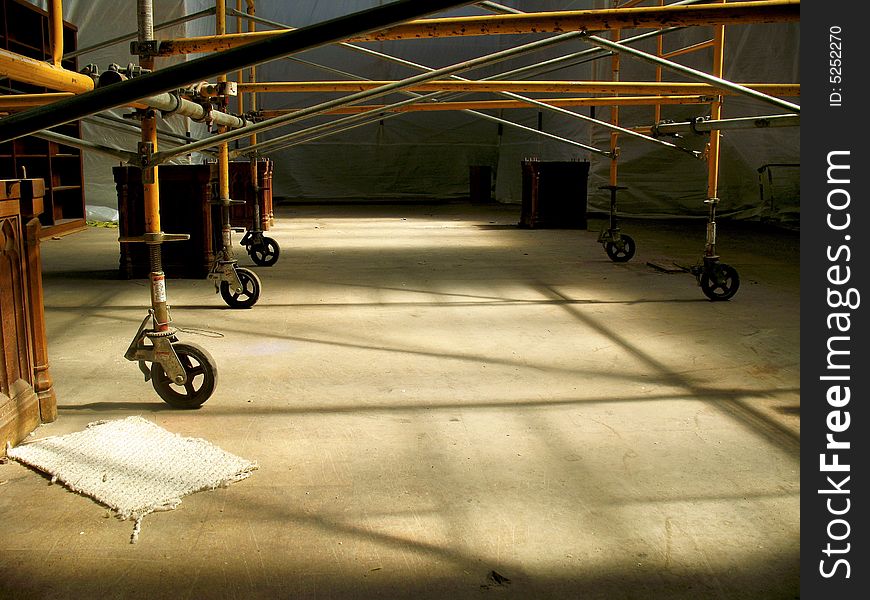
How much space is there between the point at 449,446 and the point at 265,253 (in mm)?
4595

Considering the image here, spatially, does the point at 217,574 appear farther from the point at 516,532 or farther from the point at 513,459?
the point at 513,459

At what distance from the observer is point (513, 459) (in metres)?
2.74

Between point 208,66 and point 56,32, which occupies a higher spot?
point 56,32

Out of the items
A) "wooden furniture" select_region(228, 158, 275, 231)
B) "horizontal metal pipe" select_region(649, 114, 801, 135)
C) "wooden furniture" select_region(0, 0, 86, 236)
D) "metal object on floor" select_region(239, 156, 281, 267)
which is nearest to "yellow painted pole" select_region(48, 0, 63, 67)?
"horizontal metal pipe" select_region(649, 114, 801, 135)

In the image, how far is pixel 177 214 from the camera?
6648mm

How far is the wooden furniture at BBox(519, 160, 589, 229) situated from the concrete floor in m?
4.77

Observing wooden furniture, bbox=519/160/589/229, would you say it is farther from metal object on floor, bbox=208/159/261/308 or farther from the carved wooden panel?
the carved wooden panel

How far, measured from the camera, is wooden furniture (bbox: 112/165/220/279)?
6.47 m

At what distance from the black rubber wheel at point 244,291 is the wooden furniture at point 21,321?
2164mm

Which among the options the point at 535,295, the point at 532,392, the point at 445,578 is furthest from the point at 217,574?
the point at 535,295

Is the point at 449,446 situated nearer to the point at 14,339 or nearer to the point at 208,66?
the point at 14,339

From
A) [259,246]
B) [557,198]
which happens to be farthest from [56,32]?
[557,198]

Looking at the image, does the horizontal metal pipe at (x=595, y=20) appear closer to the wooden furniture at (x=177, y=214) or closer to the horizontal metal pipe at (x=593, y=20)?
the horizontal metal pipe at (x=593, y=20)

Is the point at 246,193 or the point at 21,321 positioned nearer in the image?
the point at 21,321
